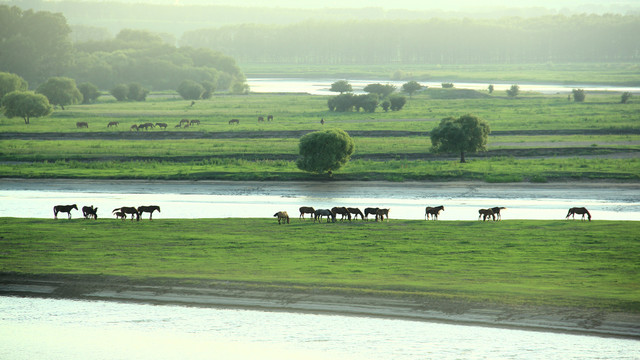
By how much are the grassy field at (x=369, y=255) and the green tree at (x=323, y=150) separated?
18.7 m

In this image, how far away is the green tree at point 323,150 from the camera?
61.6 meters

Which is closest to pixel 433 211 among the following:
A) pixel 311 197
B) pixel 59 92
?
pixel 311 197

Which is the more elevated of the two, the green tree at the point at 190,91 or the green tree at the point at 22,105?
the green tree at the point at 190,91

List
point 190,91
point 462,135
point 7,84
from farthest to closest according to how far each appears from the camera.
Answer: point 190,91, point 7,84, point 462,135

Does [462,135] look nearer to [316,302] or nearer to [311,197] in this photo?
[311,197]

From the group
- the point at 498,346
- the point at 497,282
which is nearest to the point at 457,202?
the point at 497,282

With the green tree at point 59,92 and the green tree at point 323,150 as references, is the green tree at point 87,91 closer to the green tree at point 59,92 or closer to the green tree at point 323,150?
the green tree at point 59,92

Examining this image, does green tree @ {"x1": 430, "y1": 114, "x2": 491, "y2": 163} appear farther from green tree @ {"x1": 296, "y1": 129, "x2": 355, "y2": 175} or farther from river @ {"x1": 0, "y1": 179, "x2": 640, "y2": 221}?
green tree @ {"x1": 296, "y1": 129, "x2": 355, "y2": 175}

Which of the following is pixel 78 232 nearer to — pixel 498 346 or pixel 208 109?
pixel 498 346

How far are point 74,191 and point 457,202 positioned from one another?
31.4m

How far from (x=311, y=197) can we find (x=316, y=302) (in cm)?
2658

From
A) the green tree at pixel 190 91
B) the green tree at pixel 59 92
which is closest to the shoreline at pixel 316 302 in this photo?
the green tree at pixel 59 92

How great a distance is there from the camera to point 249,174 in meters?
64.8

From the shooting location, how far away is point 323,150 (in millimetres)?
61844
